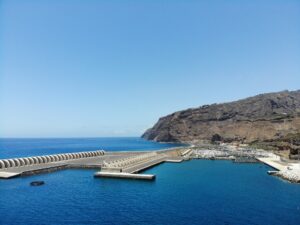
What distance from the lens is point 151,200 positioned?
36156 mm

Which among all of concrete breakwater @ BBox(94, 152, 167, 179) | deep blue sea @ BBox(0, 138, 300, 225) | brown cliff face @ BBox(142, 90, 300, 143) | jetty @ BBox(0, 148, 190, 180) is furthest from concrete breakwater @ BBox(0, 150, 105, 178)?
brown cliff face @ BBox(142, 90, 300, 143)

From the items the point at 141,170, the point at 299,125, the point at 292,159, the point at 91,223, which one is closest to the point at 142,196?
the point at 91,223

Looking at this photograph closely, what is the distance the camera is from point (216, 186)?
44.8 meters

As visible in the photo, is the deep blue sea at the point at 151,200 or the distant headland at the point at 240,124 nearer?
the deep blue sea at the point at 151,200

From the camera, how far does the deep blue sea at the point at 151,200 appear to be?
29359 millimetres

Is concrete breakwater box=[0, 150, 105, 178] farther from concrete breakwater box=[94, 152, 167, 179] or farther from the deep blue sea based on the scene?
concrete breakwater box=[94, 152, 167, 179]

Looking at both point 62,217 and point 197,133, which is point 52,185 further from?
point 197,133

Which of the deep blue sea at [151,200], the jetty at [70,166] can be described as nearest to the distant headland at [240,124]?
the jetty at [70,166]

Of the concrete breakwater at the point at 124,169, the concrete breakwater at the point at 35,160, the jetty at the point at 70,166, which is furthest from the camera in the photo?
the concrete breakwater at the point at 35,160

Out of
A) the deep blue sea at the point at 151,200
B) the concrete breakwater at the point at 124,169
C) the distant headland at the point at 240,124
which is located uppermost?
the distant headland at the point at 240,124

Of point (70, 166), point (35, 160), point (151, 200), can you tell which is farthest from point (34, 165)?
point (151, 200)

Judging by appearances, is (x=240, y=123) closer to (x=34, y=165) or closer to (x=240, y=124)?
(x=240, y=124)

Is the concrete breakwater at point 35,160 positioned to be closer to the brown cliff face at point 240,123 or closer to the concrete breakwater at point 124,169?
the concrete breakwater at point 124,169

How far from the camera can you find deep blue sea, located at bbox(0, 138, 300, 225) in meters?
29.4
